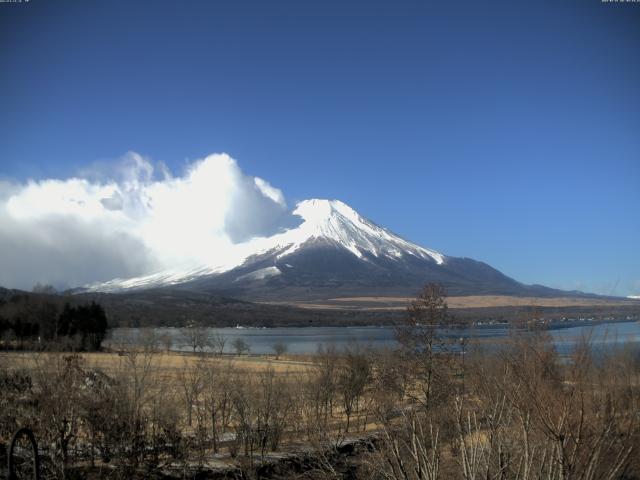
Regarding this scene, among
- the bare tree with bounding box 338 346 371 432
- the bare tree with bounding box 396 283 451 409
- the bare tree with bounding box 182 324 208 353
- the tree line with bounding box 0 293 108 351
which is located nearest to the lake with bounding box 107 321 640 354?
the bare tree with bounding box 396 283 451 409

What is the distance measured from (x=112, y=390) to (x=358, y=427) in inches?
545

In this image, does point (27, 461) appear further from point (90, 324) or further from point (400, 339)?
point (90, 324)

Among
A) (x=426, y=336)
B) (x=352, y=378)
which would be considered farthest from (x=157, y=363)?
(x=426, y=336)

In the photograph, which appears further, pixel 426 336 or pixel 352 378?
pixel 352 378

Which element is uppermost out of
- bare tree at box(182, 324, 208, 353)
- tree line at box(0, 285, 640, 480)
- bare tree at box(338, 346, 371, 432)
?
tree line at box(0, 285, 640, 480)

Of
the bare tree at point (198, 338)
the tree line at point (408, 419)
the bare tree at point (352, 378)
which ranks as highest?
the tree line at point (408, 419)

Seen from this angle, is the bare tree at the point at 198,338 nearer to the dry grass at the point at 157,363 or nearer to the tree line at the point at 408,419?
the dry grass at the point at 157,363

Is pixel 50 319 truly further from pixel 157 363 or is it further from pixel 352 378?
pixel 352 378

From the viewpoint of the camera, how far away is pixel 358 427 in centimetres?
2716

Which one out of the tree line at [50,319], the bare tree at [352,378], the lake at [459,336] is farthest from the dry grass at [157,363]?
the tree line at [50,319]

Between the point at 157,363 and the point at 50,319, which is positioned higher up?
the point at 50,319

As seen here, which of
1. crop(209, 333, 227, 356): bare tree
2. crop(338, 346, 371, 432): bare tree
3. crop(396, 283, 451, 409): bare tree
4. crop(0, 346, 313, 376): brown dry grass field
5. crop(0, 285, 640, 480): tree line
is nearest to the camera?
crop(0, 285, 640, 480): tree line

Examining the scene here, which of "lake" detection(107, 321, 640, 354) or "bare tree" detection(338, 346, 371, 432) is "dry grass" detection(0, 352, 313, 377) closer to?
"lake" detection(107, 321, 640, 354)

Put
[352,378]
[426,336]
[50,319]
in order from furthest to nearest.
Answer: [50,319] < [352,378] < [426,336]
